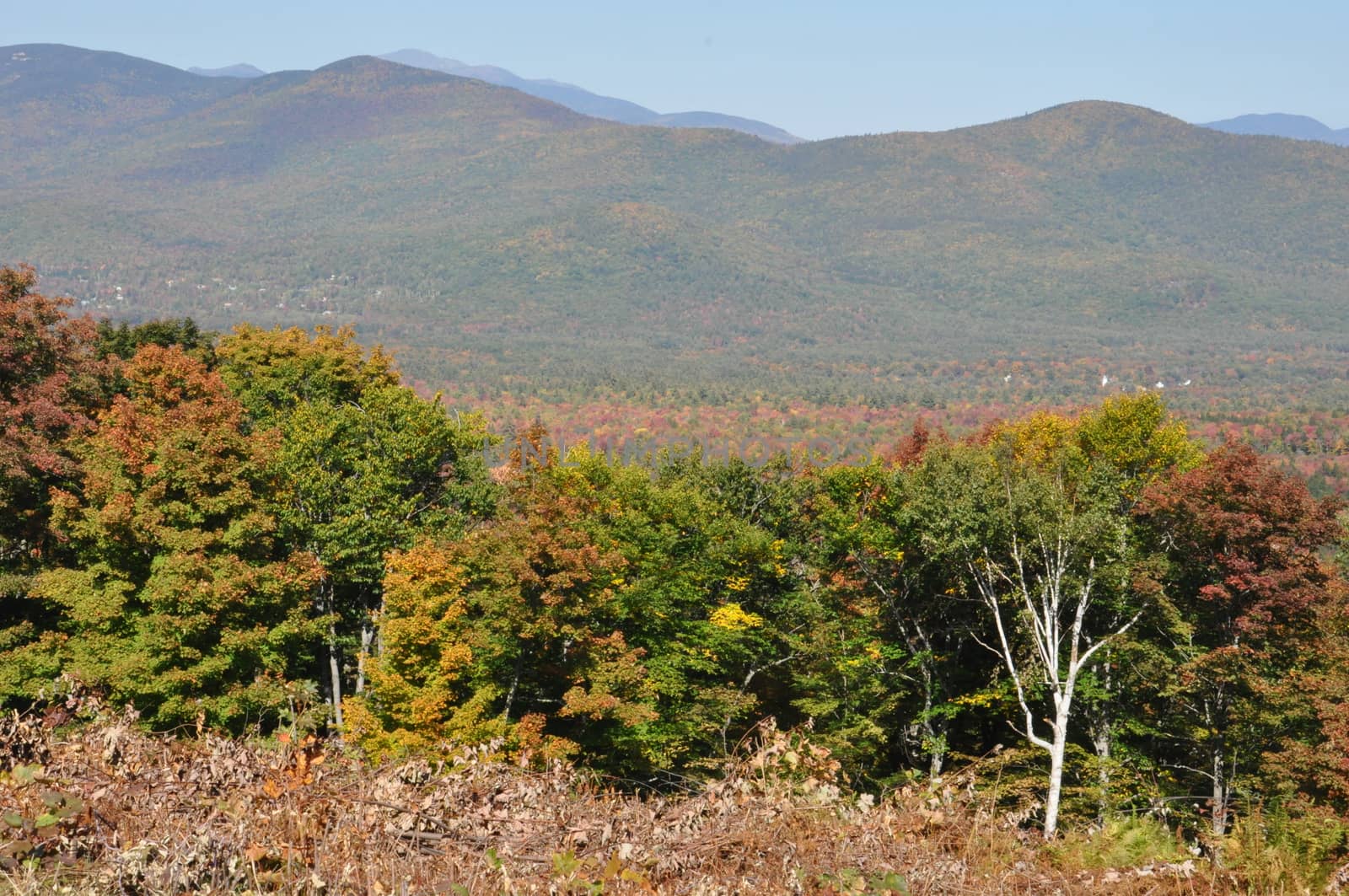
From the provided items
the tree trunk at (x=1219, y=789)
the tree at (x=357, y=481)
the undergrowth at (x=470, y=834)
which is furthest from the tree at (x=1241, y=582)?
the tree at (x=357, y=481)

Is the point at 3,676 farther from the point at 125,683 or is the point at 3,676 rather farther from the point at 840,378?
the point at 840,378

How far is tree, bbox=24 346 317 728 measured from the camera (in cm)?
2216

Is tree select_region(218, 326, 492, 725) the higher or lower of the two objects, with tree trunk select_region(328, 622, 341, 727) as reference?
higher

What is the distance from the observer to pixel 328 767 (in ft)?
24.5

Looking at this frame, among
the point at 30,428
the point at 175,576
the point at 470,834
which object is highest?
the point at 470,834

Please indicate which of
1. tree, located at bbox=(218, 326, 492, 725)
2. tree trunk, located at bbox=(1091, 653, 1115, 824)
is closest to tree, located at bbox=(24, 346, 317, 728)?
tree, located at bbox=(218, 326, 492, 725)

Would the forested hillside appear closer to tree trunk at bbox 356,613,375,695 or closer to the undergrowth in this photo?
tree trunk at bbox 356,613,375,695

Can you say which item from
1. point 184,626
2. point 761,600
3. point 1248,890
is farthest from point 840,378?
point 1248,890

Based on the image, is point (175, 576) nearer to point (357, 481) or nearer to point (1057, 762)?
point (357, 481)

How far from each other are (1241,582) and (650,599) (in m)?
13.4

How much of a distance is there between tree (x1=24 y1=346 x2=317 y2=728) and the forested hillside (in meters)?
0.09

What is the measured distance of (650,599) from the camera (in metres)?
26.3

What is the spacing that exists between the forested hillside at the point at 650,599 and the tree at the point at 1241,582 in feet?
0.28

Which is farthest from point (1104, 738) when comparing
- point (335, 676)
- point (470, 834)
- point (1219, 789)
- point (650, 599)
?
point (470, 834)
